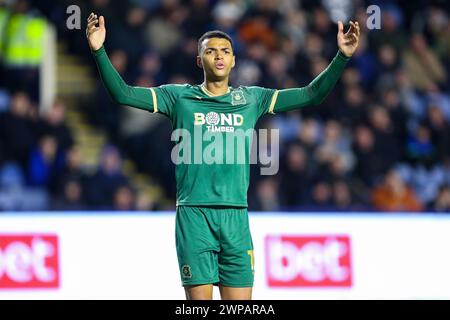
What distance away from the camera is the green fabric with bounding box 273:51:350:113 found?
7.20 m

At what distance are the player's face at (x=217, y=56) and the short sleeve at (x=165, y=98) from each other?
274 millimetres

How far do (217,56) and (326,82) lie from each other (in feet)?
2.45

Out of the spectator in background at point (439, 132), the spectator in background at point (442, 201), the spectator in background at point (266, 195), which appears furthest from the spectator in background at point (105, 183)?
the spectator in background at point (439, 132)

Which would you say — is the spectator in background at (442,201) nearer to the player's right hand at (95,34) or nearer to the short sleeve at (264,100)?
the short sleeve at (264,100)

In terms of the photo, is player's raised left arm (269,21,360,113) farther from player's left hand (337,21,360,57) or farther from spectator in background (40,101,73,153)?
spectator in background (40,101,73,153)

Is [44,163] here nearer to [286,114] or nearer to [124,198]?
[124,198]

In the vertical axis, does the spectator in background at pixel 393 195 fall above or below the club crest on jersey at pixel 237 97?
below

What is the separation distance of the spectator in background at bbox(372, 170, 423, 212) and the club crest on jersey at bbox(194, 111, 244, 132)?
6.97 metres

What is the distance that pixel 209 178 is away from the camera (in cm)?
698

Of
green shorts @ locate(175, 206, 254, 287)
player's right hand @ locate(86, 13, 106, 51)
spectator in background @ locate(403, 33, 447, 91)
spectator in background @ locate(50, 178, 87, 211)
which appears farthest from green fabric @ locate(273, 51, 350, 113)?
spectator in background @ locate(403, 33, 447, 91)

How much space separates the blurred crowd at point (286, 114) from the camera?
13.0 meters

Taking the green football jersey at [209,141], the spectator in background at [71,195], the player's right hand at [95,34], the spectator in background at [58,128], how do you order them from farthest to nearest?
the spectator in background at [58,128]
the spectator in background at [71,195]
the green football jersey at [209,141]
the player's right hand at [95,34]

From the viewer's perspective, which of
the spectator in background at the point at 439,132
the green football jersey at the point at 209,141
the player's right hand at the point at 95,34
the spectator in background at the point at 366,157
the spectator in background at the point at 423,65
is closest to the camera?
the player's right hand at the point at 95,34

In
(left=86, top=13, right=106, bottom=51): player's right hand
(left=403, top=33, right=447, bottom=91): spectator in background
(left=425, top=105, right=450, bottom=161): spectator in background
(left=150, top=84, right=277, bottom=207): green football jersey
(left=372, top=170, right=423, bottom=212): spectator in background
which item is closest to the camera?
(left=86, top=13, right=106, bottom=51): player's right hand
